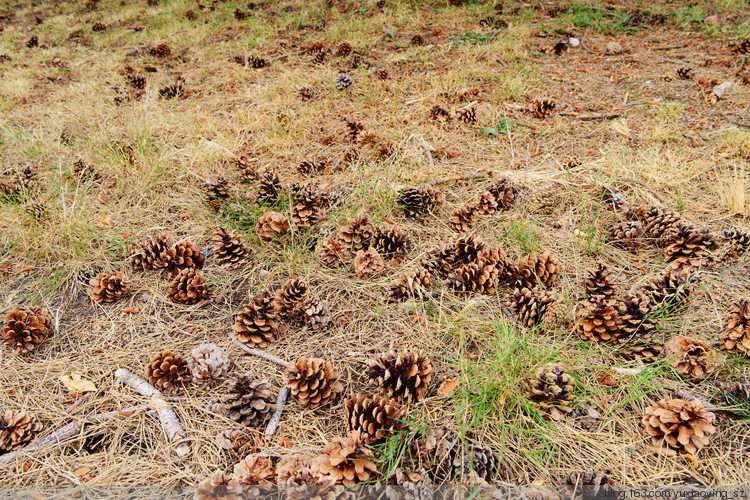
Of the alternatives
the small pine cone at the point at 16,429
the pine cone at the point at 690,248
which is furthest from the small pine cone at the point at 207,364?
the pine cone at the point at 690,248

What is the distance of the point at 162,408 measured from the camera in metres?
1.46

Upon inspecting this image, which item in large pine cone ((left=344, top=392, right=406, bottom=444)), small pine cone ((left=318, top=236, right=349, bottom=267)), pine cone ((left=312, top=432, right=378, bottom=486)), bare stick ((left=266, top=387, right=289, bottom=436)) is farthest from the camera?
small pine cone ((left=318, top=236, right=349, bottom=267))

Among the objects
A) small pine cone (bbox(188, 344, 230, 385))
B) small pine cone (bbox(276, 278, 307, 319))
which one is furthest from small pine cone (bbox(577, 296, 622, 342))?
small pine cone (bbox(188, 344, 230, 385))

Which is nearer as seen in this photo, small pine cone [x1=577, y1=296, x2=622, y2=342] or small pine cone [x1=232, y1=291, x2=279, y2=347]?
small pine cone [x1=577, y1=296, x2=622, y2=342]

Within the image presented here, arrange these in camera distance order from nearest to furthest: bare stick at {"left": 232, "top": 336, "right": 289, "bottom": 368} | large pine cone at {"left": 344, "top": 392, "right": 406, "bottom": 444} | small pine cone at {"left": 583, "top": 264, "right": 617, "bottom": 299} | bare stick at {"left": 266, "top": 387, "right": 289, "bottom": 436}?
large pine cone at {"left": 344, "top": 392, "right": 406, "bottom": 444}, bare stick at {"left": 266, "top": 387, "right": 289, "bottom": 436}, bare stick at {"left": 232, "top": 336, "right": 289, "bottom": 368}, small pine cone at {"left": 583, "top": 264, "right": 617, "bottom": 299}

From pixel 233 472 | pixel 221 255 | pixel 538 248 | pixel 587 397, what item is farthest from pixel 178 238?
pixel 587 397

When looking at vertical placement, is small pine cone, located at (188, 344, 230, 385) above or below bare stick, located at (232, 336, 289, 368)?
above

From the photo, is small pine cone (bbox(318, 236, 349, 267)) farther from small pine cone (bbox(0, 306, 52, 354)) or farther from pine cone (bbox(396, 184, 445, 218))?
small pine cone (bbox(0, 306, 52, 354))

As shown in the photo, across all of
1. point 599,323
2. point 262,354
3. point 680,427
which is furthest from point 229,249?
point 680,427

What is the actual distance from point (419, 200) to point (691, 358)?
1.39 m

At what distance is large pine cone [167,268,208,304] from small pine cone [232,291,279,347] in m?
0.29

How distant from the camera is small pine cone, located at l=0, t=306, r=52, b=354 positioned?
1.66m

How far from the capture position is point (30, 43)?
5238 mm

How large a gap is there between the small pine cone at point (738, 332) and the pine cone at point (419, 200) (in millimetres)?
1373
